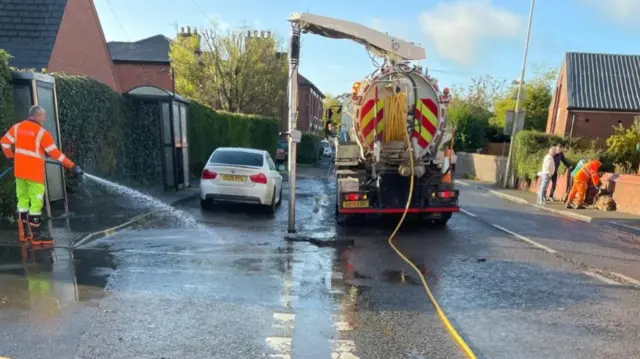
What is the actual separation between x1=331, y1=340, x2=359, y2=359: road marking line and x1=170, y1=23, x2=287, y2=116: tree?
30.9 metres

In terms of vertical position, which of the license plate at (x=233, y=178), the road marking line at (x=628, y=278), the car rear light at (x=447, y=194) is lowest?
the road marking line at (x=628, y=278)

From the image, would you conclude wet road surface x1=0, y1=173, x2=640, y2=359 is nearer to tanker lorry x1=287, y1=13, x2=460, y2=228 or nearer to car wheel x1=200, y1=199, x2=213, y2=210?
tanker lorry x1=287, y1=13, x2=460, y2=228

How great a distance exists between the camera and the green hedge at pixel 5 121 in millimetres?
7633

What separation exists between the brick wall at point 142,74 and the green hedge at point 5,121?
123ft

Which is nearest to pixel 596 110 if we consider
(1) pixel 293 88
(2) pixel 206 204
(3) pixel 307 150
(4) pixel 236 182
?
(3) pixel 307 150

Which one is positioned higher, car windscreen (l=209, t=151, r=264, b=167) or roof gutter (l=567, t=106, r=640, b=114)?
roof gutter (l=567, t=106, r=640, b=114)

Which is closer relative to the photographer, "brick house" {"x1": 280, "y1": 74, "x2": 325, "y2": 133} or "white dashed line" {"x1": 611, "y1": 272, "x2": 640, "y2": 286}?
"white dashed line" {"x1": 611, "y1": 272, "x2": 640, "y2": 286}

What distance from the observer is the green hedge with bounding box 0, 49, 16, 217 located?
7.63 metres

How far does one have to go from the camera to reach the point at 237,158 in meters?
11.2

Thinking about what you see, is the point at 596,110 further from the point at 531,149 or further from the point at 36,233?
the point at 36,233

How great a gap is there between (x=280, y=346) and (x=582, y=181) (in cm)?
1394

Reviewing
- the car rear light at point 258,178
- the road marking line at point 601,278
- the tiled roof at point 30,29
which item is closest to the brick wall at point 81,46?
the tiled roof at point 30,29

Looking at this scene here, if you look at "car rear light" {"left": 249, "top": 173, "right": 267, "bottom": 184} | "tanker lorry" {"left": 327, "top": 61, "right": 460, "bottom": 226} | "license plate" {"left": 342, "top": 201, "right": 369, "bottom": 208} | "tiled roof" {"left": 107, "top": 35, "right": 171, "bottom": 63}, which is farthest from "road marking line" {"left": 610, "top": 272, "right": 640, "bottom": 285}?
"tiled roof" {"left": 107, "top": 35, "right": 171, "bottom": 63}

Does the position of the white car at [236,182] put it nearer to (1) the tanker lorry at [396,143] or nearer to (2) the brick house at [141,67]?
(1) the tanker lorry at [396,143]
